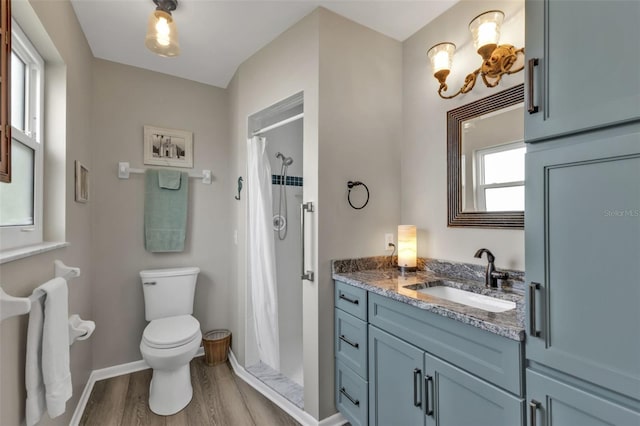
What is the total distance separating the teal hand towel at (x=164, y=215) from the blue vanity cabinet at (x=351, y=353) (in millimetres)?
1593

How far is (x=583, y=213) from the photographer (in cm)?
86

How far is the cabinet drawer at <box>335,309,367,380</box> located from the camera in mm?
1626

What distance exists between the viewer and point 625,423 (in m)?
0.78

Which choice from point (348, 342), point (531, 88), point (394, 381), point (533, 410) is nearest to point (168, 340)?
point (348, 342)

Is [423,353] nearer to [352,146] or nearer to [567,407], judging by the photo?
[567,407]

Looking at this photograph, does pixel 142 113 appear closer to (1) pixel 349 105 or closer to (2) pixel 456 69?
(1) pixel 349 105

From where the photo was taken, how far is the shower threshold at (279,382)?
203cm

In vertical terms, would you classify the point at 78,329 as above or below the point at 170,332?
above

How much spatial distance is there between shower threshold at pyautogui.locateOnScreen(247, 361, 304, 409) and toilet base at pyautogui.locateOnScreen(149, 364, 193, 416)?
1.64ft

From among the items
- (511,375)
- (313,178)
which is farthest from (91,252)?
(511,375)

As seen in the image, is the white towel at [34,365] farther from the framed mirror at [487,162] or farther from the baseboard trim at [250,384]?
the framed mirror at [487,162]

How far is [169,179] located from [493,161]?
243 centimetres

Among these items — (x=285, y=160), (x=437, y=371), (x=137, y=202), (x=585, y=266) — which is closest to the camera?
(x=585, y=266)

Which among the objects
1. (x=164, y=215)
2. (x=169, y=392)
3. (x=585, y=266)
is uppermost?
(x=164, y=215)
